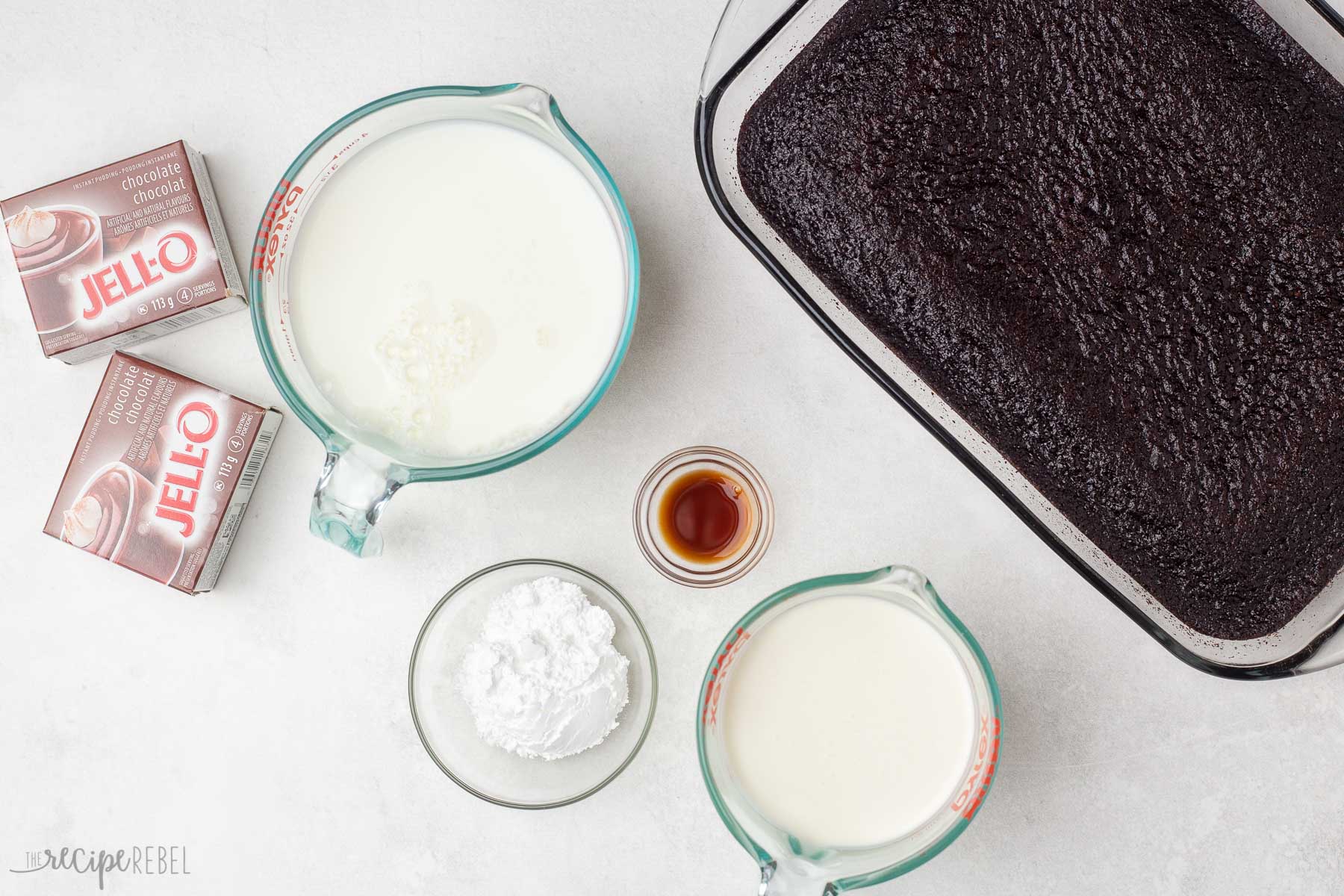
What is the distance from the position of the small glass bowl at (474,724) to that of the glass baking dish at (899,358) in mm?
585

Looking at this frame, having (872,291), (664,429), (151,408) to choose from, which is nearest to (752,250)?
(872,291)

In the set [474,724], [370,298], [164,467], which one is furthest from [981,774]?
[164,467]

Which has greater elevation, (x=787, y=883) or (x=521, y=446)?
(x=521, y=446)

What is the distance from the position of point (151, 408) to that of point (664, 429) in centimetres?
90

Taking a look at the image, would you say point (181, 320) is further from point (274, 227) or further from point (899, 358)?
point (899, 358)

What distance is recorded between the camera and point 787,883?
3.93 ft

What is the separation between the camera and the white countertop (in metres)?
1.35

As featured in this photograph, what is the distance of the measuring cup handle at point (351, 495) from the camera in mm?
1166

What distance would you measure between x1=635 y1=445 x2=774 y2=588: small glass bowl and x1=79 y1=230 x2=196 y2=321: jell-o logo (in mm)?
880

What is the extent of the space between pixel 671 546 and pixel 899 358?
1.63ft

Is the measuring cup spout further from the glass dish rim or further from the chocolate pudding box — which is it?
the chocolate pudding box

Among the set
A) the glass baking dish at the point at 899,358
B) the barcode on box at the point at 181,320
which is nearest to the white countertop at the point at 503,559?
the barcode on box at the point at 181,320

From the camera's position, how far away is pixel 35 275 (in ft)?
4.43

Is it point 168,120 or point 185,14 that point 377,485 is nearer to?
point 168,120
